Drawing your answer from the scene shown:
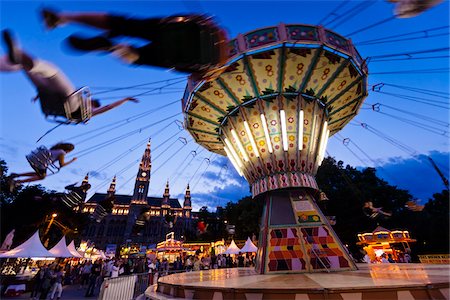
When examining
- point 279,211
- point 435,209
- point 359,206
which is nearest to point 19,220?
point 279,211

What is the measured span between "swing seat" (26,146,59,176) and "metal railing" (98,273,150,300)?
3890 mm

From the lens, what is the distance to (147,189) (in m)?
98.8

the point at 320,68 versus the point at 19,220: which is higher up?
the point at 320,68

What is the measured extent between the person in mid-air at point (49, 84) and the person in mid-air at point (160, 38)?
2.87 feet

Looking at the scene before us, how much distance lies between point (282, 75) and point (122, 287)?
33.3 ft

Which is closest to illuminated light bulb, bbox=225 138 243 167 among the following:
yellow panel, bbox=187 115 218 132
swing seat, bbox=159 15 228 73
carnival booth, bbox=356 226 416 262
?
yellow panel, bbox=187 115 218 132

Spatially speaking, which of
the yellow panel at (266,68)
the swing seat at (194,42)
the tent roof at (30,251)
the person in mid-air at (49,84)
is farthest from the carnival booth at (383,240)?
the tent roof at (30,251)

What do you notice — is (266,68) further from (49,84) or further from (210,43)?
(49,84)

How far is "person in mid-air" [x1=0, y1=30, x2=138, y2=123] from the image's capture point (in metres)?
4.09

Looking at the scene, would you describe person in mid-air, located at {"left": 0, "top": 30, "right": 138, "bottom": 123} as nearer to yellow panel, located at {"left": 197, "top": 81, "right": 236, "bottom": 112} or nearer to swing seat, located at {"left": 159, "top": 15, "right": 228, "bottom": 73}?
swing seat, located at {"left": 159, "top": 15, "right": 228, "bottom": 73}

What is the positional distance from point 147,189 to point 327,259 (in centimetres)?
9773

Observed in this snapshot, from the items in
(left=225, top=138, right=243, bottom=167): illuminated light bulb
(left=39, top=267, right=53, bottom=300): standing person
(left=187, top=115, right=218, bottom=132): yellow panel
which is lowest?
(left=39, top=267, right=53, bottom=300): standing person

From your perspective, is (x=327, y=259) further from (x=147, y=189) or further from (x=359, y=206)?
(x=147, y=189)

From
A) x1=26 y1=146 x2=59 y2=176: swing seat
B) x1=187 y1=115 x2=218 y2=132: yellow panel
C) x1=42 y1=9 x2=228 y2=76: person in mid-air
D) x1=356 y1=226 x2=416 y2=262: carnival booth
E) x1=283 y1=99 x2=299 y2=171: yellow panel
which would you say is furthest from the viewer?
x1=356 y1=226 x2=416 y2=262: carnival booth
